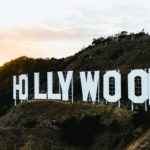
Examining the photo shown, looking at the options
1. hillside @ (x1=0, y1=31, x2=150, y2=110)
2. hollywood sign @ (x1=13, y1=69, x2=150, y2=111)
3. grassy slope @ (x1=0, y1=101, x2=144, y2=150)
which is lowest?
grassy slope @ (x1=0, y1=101, x2=144, y2=150)

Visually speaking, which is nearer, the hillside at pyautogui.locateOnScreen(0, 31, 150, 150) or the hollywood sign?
the hillside at pyautogui.locateOnScreen(0, 31, 150, 150)

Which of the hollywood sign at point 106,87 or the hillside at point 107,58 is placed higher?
the hillside at point 107,58

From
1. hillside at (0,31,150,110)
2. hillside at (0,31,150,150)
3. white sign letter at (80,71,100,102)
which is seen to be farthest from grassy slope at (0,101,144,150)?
hillside at (0,31,150,110)

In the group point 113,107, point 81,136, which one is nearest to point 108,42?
point 113,107

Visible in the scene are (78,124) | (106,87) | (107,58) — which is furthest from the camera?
(107,58)

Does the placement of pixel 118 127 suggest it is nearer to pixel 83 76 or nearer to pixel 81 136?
pixel 81 136

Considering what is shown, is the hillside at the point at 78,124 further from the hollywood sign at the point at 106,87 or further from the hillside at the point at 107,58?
the hollywood sign at the point at 106,87

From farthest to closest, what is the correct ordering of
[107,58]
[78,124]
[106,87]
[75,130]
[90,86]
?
1. [107,58]
2. [90,86]
3. [106,87]
4. [78,124]
5. [75,130]

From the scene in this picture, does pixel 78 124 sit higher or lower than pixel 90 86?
lower

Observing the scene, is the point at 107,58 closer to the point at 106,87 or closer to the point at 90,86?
the point at 90,86

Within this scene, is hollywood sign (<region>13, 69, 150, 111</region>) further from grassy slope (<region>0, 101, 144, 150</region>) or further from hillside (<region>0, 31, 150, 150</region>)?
grassy slope (<region>0, 101, 144, 150</region>)

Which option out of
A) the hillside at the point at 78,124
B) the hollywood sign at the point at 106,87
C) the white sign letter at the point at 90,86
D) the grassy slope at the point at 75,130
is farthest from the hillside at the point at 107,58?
the grassy slope at the point at 75,130

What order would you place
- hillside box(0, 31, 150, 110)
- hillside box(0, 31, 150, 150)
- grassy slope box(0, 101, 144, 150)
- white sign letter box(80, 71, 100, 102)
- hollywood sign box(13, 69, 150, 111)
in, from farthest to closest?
hillside box(0, 31, 150, 110) < white sign letter box(80, 71, 100, 102) < hollywood sign box(13, 69, 150, 111) < grassy slope box(0, 101, 144, 150) < hillside box(0, 31, 150, 150)

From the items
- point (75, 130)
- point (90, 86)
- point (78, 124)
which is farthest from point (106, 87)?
point (75, 130)
